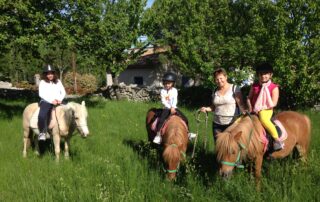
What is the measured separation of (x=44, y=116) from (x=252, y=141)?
4743mm

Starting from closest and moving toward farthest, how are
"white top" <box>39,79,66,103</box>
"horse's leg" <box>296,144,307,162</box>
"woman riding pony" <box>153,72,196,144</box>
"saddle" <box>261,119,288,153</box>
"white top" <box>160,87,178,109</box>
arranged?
"saddle" <box>261,119,288,153</box>, "horse's leg" <box>296,144,307,162</box>, "woman riding pony" <box>153,72,196,144</box>, "white top" <box>160,87,178,109</box>, "white top" <box>39,79,66,103</box>

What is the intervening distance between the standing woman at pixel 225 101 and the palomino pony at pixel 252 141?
0.40 m

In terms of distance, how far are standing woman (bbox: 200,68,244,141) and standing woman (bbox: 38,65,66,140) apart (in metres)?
3.84

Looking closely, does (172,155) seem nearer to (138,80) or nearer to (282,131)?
(282,131)

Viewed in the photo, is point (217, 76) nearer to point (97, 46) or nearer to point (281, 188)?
point (281, 188)

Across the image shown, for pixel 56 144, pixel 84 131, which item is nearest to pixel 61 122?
pixel 56 144

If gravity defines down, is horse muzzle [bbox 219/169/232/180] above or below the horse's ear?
below

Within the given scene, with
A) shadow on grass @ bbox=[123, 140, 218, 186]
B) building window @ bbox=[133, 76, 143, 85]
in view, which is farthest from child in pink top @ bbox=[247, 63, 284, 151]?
building window @ bbox=[133, 76, 143, 85]

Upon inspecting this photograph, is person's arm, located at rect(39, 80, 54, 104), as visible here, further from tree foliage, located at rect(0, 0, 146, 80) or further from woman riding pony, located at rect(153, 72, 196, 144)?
tree foliage, located at rect(0, 0, 146, 80)

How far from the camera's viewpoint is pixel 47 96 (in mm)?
7309

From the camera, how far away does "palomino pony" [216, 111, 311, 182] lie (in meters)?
4.43

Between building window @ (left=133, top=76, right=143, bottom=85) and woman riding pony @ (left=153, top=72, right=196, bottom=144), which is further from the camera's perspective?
building window @ (left=133, top=76, right=143, bottom=85)

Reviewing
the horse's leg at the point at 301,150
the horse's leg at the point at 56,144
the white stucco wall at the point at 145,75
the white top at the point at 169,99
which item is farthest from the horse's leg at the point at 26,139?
the white stucco wall at the point at 145,75

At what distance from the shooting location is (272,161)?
5.66 metres
